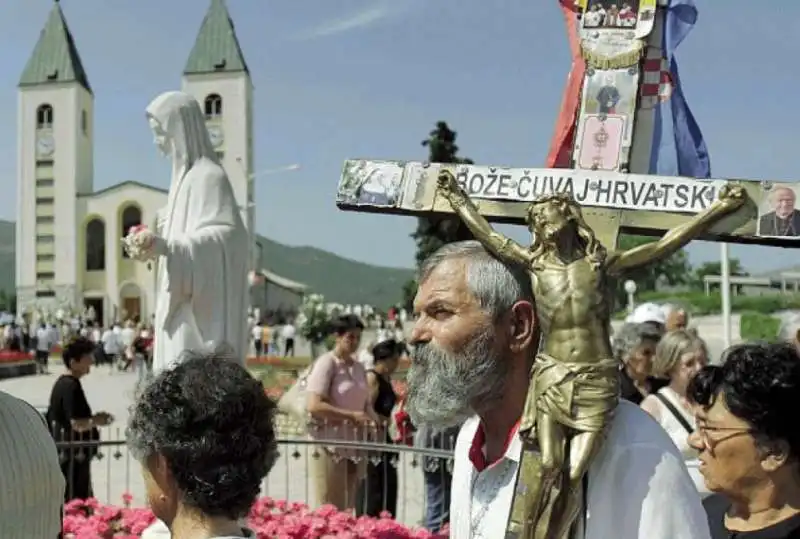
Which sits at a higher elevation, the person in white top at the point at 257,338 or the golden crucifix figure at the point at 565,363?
the golden crucifix figure at the point at 565,363

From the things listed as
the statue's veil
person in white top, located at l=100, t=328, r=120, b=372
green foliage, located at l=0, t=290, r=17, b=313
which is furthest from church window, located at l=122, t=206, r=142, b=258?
the statue's veil

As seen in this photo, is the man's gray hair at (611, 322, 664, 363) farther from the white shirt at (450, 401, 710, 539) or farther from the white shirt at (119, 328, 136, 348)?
the white shirt at (119, 328, 136, 348)

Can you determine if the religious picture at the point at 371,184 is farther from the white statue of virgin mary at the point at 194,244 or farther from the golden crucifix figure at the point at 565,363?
the white statue of virgin mary at the point at 194,244

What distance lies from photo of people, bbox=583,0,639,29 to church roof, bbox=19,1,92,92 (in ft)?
231

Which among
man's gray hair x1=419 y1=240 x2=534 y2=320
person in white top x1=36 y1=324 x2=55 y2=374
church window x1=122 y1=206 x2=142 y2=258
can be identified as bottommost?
person in white top x1=36 y1=324 x2=55 y2=374

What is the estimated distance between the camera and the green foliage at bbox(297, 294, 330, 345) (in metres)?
29.9

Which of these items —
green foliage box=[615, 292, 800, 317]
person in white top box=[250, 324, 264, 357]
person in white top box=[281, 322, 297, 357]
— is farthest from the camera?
green foliage box=[615, 292, 800, 317]

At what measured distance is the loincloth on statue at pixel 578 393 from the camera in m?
1.81

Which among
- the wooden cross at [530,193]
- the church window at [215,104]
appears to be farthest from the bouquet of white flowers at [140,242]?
the church window at [215,104]

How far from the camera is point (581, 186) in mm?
2348

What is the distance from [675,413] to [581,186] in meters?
2.37

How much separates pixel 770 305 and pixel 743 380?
157 ft

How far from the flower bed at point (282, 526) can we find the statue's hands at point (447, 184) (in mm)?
2971

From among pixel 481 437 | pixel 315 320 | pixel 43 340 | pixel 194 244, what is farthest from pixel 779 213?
pixel 43 340
